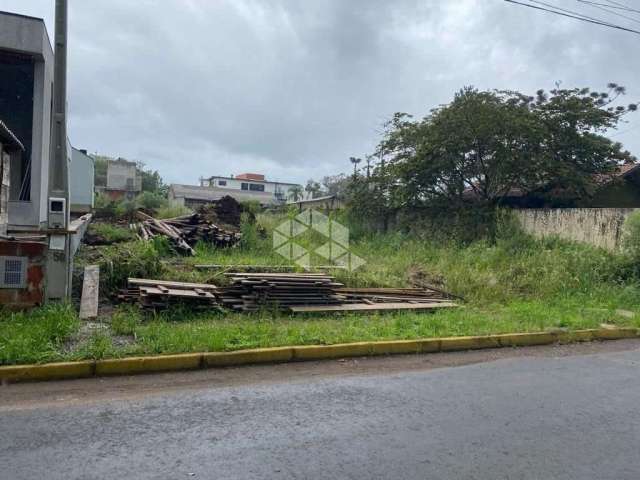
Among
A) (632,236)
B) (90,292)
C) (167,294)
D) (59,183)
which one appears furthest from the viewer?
(632,236)

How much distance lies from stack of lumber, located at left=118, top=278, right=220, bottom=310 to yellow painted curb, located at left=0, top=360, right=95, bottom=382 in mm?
2071

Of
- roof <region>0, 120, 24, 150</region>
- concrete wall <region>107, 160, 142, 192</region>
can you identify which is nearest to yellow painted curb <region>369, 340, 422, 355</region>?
roof <region>0, 120, 24, 150</region>

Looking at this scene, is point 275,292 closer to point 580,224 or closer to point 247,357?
point 247,357

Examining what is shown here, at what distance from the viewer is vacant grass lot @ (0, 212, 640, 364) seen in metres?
5.62

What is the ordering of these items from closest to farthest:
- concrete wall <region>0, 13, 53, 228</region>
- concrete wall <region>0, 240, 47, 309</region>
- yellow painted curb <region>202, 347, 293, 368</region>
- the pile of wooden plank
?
yellow painted curb <region>202, 347, 293, 368</region> < concrete wall <region>0, 240, 47, 309</region> < concrete wall <region>0, 13, 53, 228</region> < the pile of wooden plank

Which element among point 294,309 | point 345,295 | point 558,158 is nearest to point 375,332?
point 294,309

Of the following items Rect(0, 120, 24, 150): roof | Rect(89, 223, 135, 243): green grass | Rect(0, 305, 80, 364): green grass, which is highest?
Rect(0, 120, 24, 150): roof

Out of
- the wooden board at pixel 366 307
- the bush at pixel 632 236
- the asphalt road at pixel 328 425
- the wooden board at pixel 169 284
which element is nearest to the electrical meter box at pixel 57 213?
the wooden board at pixel 169 284

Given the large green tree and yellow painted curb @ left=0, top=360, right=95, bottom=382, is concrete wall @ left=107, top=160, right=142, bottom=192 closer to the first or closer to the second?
the large green tree

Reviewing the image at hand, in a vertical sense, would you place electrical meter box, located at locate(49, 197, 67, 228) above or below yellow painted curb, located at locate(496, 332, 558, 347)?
above

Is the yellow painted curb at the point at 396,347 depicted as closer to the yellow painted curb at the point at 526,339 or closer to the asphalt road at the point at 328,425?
the asphalt road at the point at 328,425

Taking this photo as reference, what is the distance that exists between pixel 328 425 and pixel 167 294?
3873 millimetres

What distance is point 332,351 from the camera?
6.01 meters

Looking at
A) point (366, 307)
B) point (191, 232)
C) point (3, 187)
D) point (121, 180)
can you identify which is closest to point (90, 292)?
point (3, 187)
